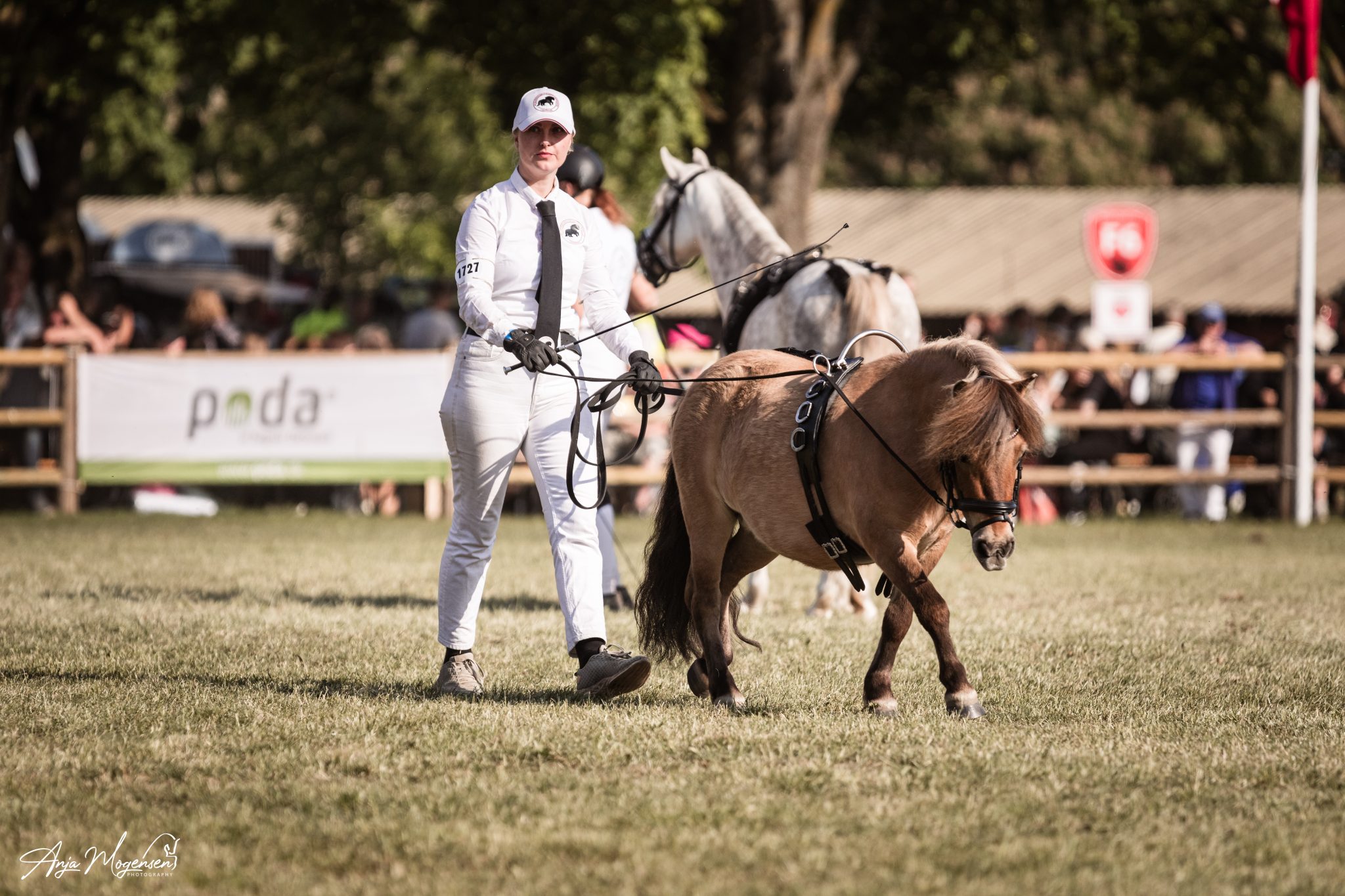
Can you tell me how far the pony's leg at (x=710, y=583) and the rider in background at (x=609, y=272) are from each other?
5.44 ft

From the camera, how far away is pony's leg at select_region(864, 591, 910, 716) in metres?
5.91

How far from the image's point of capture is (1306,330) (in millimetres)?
16219

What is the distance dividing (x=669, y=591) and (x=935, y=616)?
1.40 meters

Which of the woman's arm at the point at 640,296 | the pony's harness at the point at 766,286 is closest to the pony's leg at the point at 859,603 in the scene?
the pony's harness at the point at 766,286

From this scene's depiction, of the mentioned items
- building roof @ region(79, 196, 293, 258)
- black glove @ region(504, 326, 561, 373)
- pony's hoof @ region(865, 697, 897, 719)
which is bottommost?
pony's hoof @ region(865, 697, 897, 719)

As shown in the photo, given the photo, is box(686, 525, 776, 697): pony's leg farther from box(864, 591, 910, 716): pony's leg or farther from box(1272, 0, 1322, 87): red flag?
box(1272, 0, 1322, 87): red flag

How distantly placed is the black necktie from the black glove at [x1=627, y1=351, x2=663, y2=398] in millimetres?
387

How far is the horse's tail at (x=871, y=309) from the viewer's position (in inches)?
347

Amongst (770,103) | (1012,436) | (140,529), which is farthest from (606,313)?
(770,103)

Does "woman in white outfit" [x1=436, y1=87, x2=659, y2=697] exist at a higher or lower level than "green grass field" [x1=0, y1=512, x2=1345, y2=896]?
higher

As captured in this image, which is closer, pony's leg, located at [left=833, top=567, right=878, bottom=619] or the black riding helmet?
the black riding helmet

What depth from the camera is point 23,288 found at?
1842 cm

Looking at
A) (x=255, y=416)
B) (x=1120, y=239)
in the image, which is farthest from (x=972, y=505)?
(x=1120, y=239)

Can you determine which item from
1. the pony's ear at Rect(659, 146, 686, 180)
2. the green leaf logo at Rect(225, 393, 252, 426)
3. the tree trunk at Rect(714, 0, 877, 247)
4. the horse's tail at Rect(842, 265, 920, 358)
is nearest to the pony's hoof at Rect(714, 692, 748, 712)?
the horse's tail at Rect(842, 265, 920, 358)
